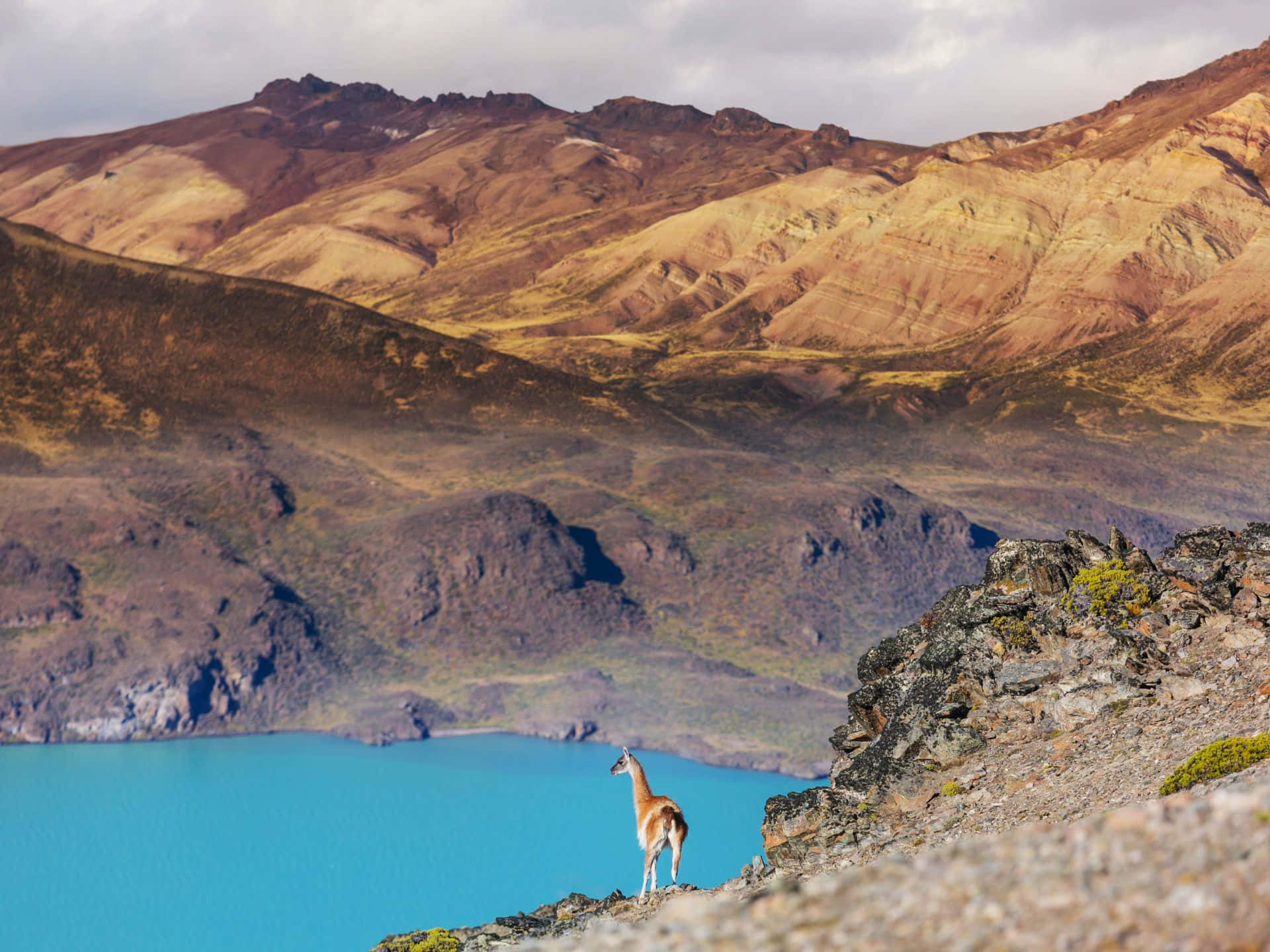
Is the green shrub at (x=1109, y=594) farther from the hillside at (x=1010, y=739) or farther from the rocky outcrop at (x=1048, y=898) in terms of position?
the rocky outcrop at (x=1048, y=898)

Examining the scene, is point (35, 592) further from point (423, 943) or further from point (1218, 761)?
point (1218, 761)

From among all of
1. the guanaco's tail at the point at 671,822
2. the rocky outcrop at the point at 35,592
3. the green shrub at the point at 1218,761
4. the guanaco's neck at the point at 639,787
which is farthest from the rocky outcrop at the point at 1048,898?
the rocky outcrop at the point at 35,592

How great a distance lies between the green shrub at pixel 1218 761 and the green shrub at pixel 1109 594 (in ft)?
25.5

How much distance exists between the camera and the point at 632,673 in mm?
186625

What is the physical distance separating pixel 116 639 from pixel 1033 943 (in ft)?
623

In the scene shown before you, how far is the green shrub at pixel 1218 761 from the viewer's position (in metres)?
24.2

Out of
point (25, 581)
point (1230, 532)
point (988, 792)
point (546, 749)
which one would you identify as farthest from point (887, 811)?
point (25, 581)

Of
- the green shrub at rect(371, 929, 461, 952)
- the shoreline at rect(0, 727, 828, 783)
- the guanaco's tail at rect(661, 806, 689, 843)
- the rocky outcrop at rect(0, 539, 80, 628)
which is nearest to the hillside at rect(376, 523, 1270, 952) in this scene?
the green shrub at rect(371, 929, 461, 952)

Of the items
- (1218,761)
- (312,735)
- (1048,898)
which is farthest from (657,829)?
(312,735)

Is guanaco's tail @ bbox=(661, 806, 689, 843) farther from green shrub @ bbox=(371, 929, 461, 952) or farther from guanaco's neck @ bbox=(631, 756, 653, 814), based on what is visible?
green shrub @ bbox=(371, 929, 461, 952)

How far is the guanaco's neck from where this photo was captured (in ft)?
104

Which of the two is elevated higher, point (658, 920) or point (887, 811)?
point (658, 920)

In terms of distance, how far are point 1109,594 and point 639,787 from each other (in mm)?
10932

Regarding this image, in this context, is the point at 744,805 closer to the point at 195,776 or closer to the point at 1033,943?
the point at 195,776
